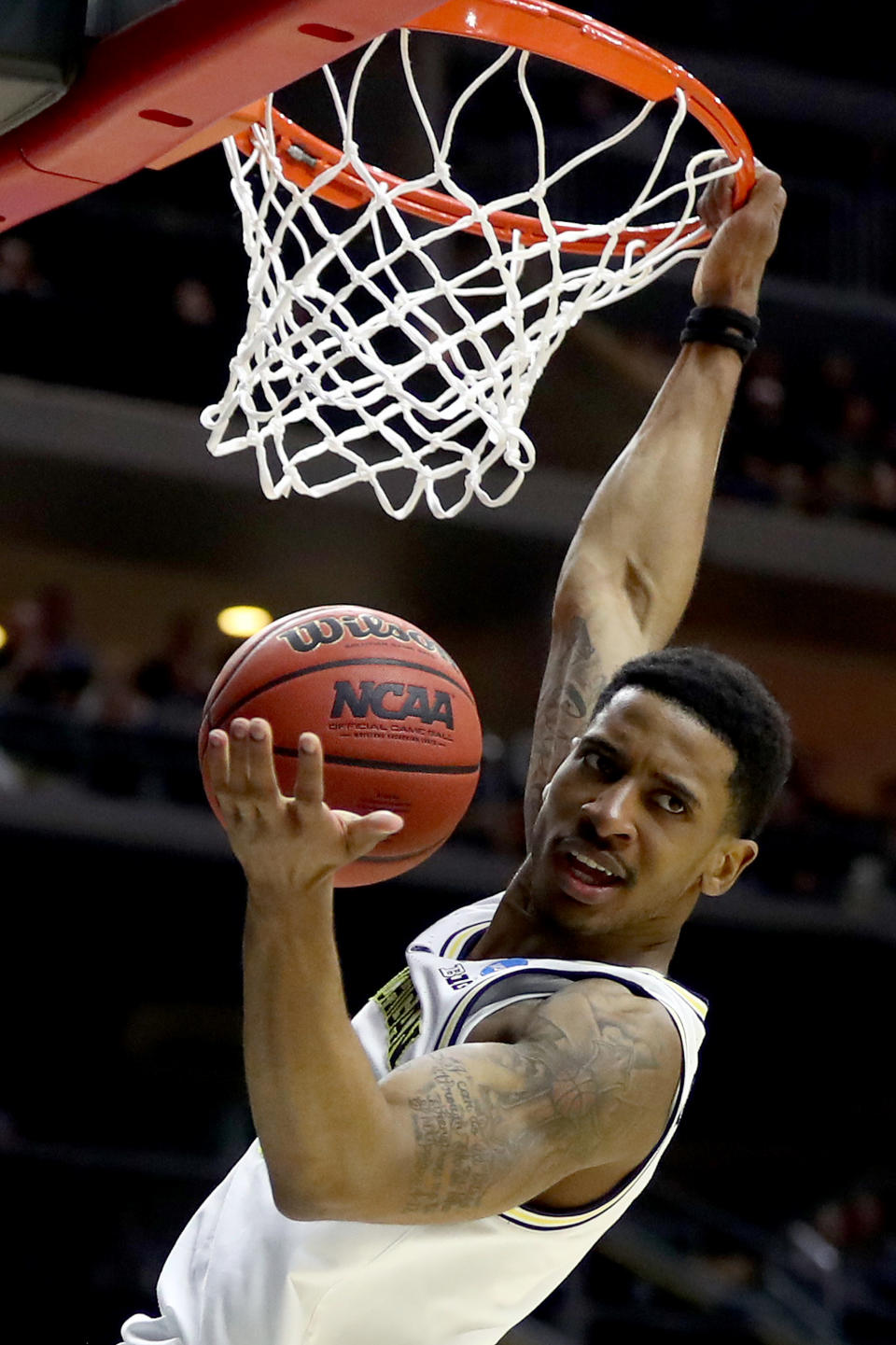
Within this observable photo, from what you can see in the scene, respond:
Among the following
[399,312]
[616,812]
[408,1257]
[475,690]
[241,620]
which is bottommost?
[475,690]

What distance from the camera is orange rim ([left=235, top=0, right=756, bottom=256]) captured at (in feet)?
9.16

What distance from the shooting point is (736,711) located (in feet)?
8.75

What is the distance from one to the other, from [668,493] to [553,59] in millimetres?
850

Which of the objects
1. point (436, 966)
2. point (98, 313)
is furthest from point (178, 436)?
point (436, 966)

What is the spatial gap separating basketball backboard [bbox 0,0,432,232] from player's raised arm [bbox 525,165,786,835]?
1.13 metres

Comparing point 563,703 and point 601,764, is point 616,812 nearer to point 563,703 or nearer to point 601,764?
point 601,764

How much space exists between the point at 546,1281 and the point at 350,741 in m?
0.79

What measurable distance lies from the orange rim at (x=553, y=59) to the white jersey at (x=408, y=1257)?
4.22 feet

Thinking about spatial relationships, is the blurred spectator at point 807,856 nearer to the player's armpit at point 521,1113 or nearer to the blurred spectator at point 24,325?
the blurred spectator at point 24,325

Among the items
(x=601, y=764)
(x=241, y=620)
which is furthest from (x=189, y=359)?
(x=601, y=764)

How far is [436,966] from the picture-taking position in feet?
8.84

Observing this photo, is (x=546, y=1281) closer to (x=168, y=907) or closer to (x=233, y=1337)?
(x=233, y=1337)

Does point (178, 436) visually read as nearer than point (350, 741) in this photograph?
No

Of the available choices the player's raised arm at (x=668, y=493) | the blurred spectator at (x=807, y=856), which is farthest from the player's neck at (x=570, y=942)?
the blurred spectator at (x=807, y=856)
